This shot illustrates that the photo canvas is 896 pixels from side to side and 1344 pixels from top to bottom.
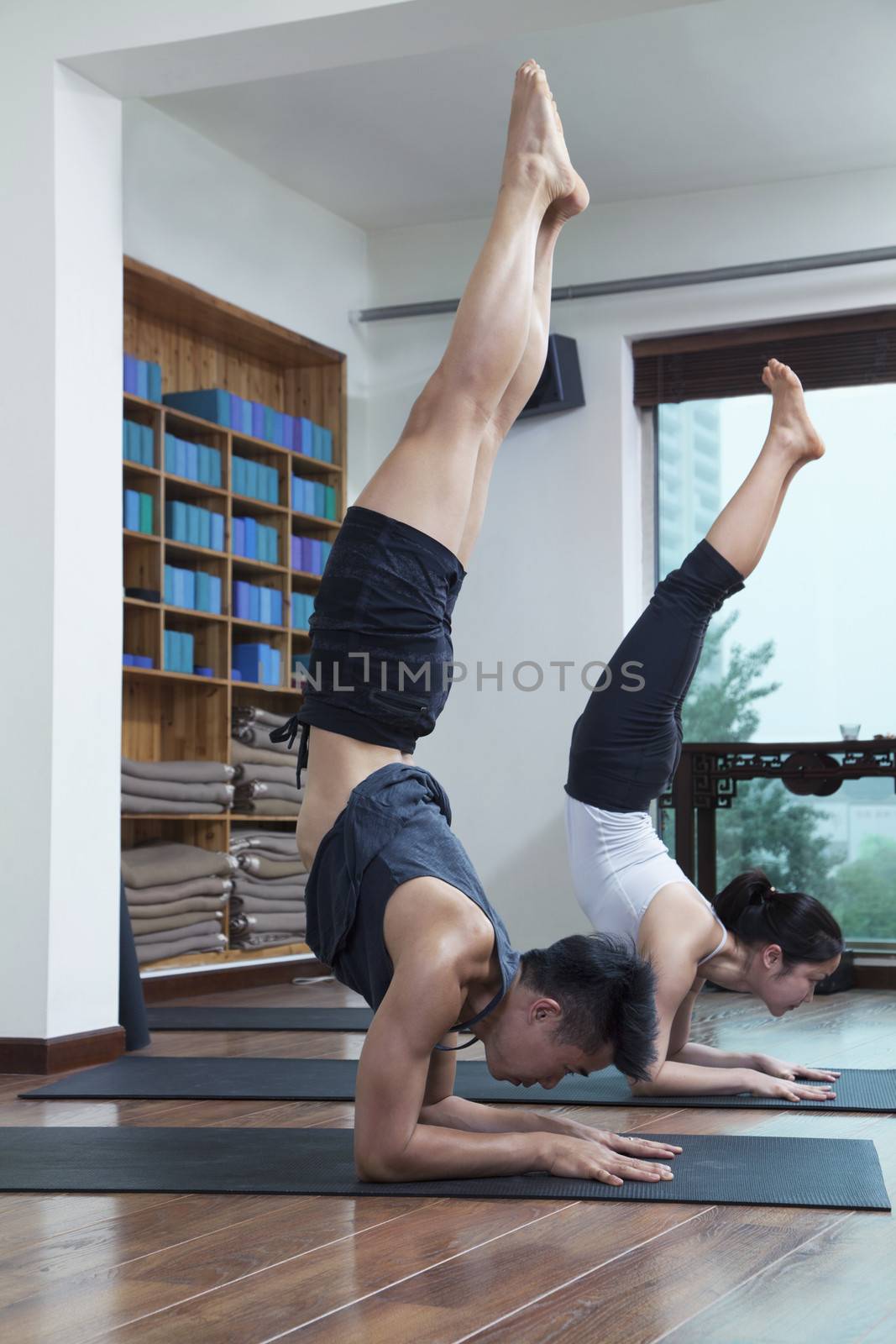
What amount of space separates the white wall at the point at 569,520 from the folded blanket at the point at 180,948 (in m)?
1.28

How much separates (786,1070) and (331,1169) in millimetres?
1200

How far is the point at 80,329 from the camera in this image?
3604 millimetres

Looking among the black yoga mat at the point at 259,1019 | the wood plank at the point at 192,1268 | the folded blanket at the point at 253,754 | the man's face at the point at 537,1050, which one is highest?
the folded blanket at the point at 253,754

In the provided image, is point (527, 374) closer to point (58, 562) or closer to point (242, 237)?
point (58, 562)

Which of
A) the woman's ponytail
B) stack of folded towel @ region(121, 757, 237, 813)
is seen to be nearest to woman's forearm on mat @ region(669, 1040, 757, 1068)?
the woman's ponytail

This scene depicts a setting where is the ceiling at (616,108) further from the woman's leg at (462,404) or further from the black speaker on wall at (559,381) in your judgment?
the woman's leg at (462,404)

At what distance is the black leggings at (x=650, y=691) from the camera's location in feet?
10.0

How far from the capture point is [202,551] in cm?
523

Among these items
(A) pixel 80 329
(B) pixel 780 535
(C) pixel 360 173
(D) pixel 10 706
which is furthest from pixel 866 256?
(D) pixel 10 706

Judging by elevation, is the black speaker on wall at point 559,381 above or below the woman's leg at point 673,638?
above

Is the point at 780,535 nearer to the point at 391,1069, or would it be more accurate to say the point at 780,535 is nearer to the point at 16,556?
the point at 16,556

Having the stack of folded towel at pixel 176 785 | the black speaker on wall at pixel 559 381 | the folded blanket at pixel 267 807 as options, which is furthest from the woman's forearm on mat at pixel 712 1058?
the black speaker on wall at pixel 559 381

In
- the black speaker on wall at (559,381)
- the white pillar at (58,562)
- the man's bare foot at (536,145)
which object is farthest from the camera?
the black speaker on wall at (559,381)

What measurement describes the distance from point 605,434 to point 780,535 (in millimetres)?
819
